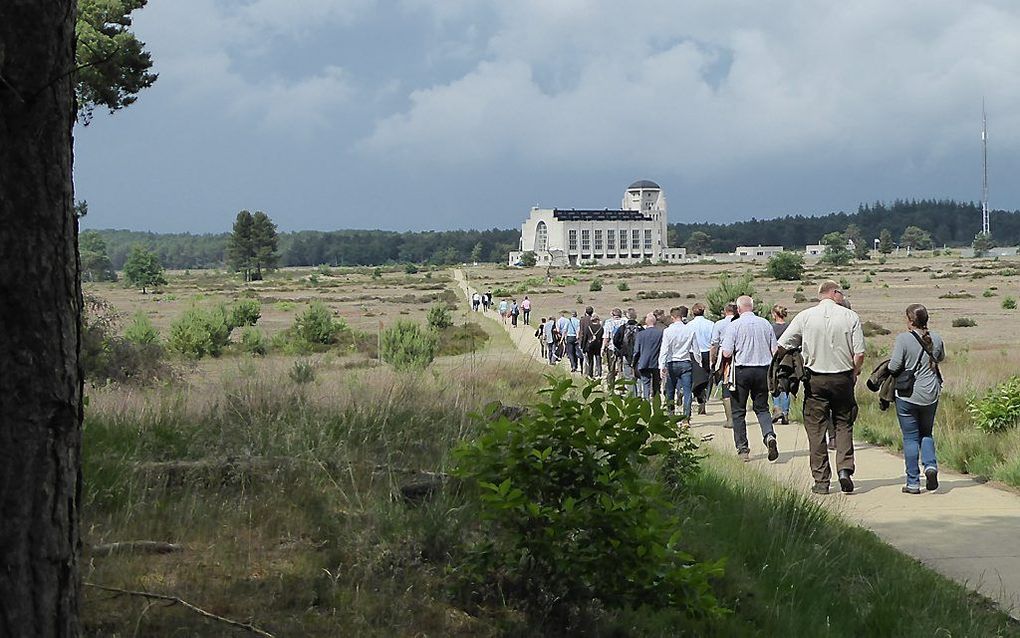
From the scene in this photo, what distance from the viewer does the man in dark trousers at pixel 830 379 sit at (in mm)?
9227

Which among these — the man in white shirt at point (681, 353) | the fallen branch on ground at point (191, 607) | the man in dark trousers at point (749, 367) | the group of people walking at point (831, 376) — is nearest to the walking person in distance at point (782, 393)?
the man in white shirt at point (681, 353)

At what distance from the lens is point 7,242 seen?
286cm

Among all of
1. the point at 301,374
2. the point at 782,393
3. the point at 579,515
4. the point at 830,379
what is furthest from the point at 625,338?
the point at 579,515

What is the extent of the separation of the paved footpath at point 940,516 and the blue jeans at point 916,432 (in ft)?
0.95

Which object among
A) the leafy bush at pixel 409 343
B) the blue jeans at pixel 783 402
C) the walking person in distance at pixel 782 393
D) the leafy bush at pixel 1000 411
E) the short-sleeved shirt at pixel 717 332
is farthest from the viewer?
the leafy bush at pixel 409 343

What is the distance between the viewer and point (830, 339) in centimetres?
925

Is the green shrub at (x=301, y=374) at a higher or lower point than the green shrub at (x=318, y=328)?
higher

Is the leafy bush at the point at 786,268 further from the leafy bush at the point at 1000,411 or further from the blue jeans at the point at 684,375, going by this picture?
the leafy bush at the point at 1000,411

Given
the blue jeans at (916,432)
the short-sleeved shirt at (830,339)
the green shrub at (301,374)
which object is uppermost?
the short-sleeved shirt at (830,339)

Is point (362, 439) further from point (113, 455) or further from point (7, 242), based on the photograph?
point (7, 242)

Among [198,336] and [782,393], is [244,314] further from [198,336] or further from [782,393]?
[782,393]

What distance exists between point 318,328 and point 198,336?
766cm

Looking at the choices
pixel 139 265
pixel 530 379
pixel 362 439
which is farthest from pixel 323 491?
pixel 139 265

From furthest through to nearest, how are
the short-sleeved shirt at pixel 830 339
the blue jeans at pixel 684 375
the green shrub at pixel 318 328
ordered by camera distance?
the green shrub at pixel 318 328 → the blue jeans at pixel 684 375 → the short-sleeved shirt at pixel 830 339
